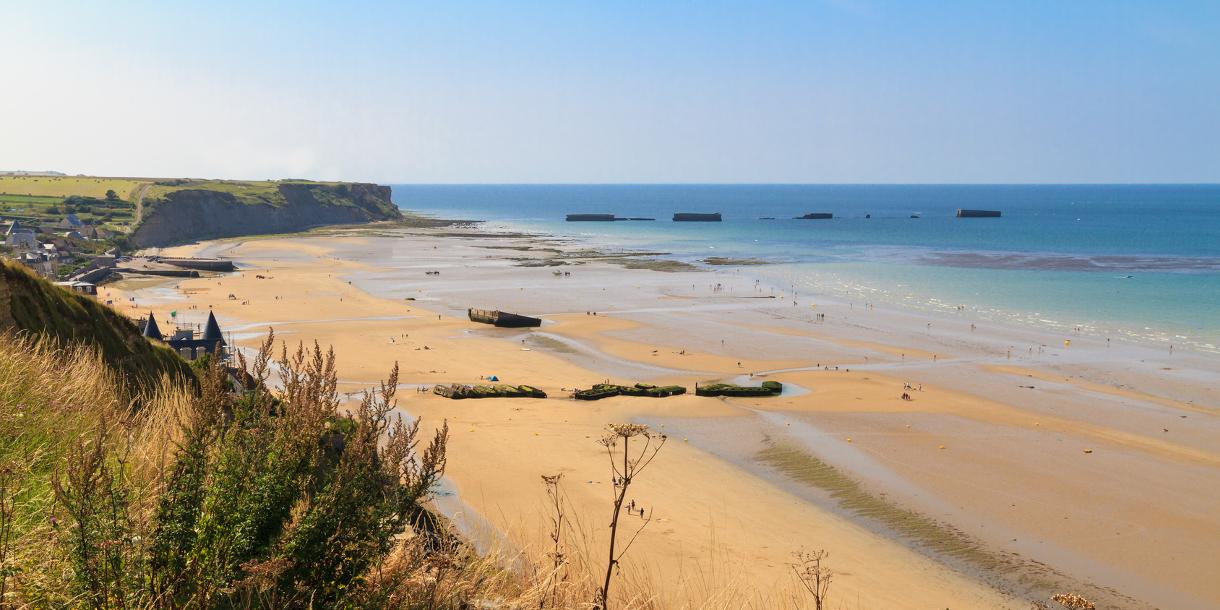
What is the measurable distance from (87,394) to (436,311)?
150ft

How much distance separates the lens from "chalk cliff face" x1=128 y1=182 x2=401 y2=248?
357 ft

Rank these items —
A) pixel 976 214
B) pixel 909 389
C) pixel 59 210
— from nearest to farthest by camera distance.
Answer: pixel 909 389
pixel 59 210
pixel 976 214

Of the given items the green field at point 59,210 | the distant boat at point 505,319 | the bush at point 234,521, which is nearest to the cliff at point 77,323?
the bush at point 234,521

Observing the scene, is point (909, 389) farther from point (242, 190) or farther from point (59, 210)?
point (242, 190)

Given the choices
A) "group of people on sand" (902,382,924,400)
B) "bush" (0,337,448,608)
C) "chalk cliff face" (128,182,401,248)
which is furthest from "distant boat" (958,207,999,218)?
"bush" (0,337,448,608)

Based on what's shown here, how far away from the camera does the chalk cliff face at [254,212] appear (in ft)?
357

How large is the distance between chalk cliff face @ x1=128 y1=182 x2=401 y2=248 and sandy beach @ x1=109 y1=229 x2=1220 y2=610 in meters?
56.1

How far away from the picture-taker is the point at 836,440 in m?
26.6

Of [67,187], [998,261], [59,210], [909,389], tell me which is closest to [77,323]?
[909,389]

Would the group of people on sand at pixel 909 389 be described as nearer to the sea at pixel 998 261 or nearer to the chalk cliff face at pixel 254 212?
the sea at pixel 998 261

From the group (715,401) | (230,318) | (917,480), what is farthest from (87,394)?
(230,318)

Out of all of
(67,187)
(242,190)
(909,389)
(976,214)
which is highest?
(976,214)

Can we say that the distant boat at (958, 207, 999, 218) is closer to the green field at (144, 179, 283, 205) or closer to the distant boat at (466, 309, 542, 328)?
the green field at (144, 179, 283, 205)

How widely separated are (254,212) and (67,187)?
107ft
